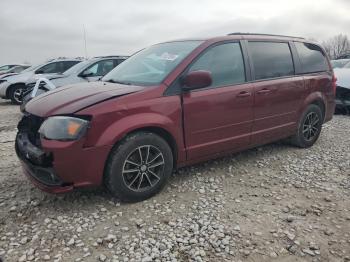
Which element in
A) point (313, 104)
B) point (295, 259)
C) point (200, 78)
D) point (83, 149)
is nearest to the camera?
point (295, 259)

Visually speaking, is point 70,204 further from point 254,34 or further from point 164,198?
point 254,34

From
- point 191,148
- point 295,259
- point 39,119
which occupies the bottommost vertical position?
point 295,259

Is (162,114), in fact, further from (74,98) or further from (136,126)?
(74,98)

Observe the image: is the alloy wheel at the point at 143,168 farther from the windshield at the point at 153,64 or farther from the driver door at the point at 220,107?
the windshield at the point at 153,64

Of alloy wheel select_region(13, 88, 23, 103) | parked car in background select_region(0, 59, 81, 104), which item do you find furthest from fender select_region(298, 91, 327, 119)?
alloy wheel select_region(13, 88, 23, 103)

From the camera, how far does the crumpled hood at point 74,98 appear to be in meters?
3.43

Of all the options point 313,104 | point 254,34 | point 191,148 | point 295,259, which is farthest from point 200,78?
point 313,104

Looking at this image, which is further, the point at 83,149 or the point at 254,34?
the point at 254,34

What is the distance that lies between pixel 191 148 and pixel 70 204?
1.42 m

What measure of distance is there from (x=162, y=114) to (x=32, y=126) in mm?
→ 1316

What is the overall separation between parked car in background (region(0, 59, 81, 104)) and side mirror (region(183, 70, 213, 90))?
908 cm

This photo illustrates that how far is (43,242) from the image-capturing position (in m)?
3.04

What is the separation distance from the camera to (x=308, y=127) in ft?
18.5

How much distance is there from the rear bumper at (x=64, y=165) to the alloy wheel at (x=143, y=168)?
28 centimetres
